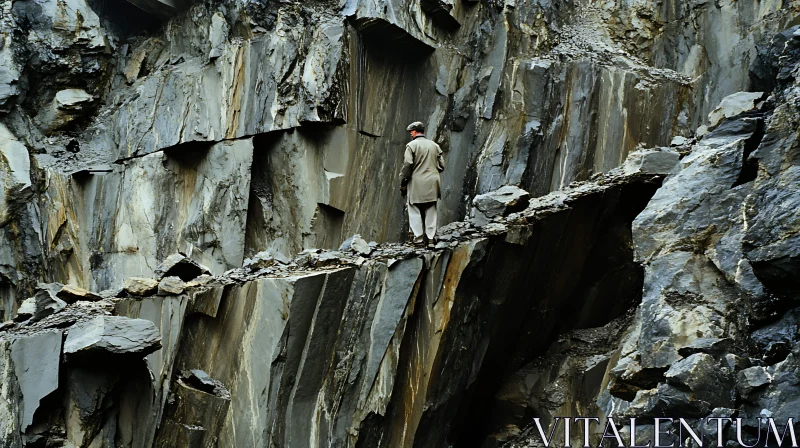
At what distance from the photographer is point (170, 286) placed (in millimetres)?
10086

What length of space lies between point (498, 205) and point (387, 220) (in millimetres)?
4518

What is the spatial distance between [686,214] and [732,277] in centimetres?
98

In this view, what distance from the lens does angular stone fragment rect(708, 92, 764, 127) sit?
1021cm

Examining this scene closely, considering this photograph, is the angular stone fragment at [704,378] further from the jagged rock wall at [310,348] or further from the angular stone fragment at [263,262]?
the angular stone fragment at [263,262]

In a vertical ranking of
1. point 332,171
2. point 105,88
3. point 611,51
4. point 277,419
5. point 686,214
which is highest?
point 611,51

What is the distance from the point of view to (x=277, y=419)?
920 cm

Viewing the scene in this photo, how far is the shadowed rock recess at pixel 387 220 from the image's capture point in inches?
293

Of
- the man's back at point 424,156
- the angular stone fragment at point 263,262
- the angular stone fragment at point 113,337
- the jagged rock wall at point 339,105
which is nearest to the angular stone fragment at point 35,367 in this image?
the angular stone fragment at point 113,337

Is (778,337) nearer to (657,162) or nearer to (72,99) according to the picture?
(657,162)

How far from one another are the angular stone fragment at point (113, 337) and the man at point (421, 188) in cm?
338

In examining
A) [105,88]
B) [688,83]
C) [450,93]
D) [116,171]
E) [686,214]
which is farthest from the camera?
[105,88]

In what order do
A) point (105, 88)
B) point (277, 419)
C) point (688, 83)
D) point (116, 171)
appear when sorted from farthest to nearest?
point (105, 88) → point (116, 171) → point (688, 83) → point (277, 419)

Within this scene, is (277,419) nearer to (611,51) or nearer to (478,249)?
(478,249)

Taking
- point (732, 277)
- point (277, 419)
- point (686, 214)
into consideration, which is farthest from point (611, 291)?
point (277, 419)
